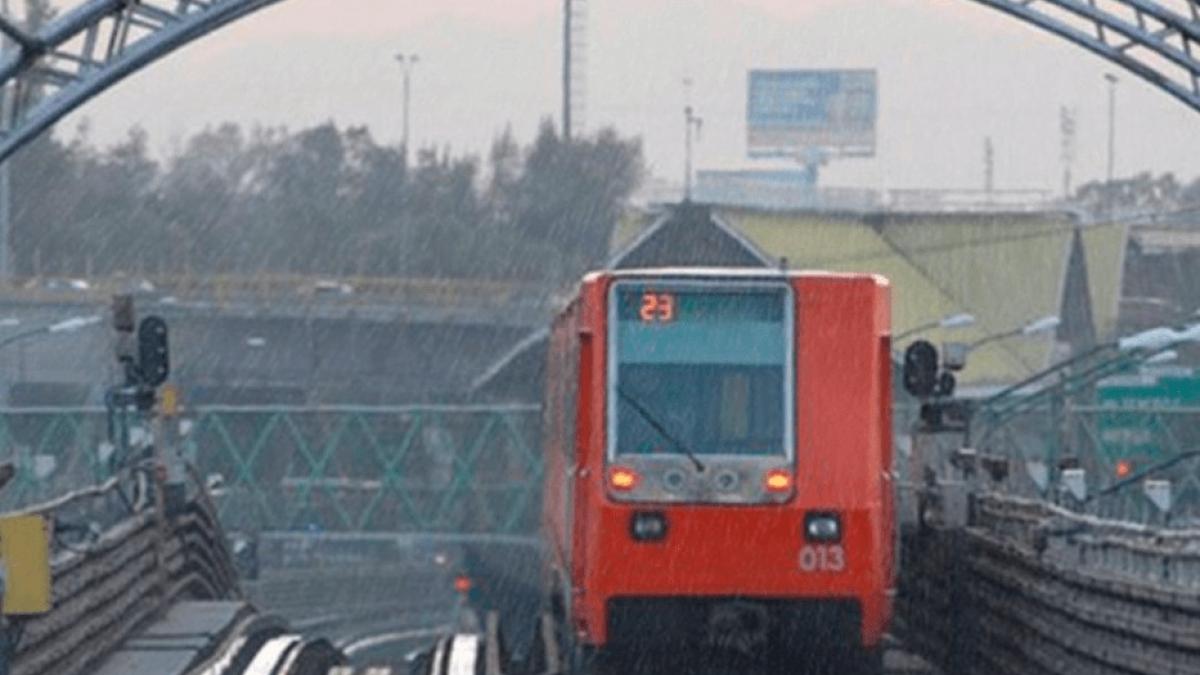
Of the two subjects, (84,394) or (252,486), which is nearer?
(252,486)

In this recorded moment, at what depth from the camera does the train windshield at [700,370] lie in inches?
933

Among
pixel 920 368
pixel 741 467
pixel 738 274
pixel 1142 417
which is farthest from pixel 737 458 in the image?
pixel 1142 417

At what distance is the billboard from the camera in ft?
388

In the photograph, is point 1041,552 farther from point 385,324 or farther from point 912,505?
point 385,324

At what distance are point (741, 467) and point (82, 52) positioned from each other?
7.36m

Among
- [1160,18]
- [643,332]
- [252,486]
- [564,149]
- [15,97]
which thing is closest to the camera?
[643,332]

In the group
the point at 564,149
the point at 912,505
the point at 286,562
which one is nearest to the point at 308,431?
the point at 286,562

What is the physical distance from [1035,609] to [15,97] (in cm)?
895

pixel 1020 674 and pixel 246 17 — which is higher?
pixel 246 17

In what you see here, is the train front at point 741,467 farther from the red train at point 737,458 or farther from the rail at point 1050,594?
the rail at point 1050,594

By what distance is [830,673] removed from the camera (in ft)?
79.3

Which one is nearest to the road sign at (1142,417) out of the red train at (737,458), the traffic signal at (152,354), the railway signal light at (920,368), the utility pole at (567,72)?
the utility pole at (567,72)

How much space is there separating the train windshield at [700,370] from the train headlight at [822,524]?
1.54 ft

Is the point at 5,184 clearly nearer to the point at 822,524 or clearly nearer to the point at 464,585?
the point at 464,585
